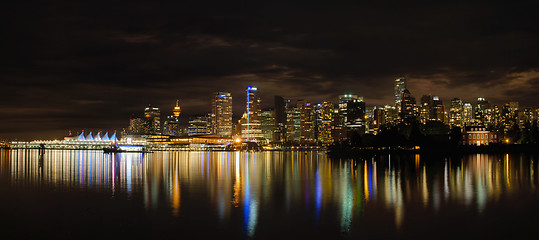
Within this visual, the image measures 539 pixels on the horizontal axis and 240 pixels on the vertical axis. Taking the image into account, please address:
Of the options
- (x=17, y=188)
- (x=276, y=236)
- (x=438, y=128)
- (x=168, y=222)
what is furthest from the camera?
(x=438, y=128)

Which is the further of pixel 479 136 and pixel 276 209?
pixel 479 136

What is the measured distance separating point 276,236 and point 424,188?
808 inches

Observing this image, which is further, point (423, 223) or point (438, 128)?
point (438, 128)

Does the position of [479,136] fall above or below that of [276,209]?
above

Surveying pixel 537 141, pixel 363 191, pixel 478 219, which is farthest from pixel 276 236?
pixel 537 141

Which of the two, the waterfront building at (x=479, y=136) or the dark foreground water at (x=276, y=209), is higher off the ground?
the waterfront building at (x=479, y=136)

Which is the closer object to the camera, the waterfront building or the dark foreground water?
the dark foreground water

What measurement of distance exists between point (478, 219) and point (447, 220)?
1.83 meters

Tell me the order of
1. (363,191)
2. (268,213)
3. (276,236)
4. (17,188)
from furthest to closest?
(17,188) < (363,191) < (268,213) < (276,236)

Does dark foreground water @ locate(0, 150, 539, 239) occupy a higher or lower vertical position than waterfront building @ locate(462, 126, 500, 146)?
lower

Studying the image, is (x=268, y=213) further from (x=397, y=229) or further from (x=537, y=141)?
(x=537, y=141)

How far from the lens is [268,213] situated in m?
28.3

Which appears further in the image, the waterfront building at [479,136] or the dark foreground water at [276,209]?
the waterfront building at [479,136]

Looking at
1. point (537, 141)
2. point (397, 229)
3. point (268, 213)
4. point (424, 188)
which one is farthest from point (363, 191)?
point (537, 141)
